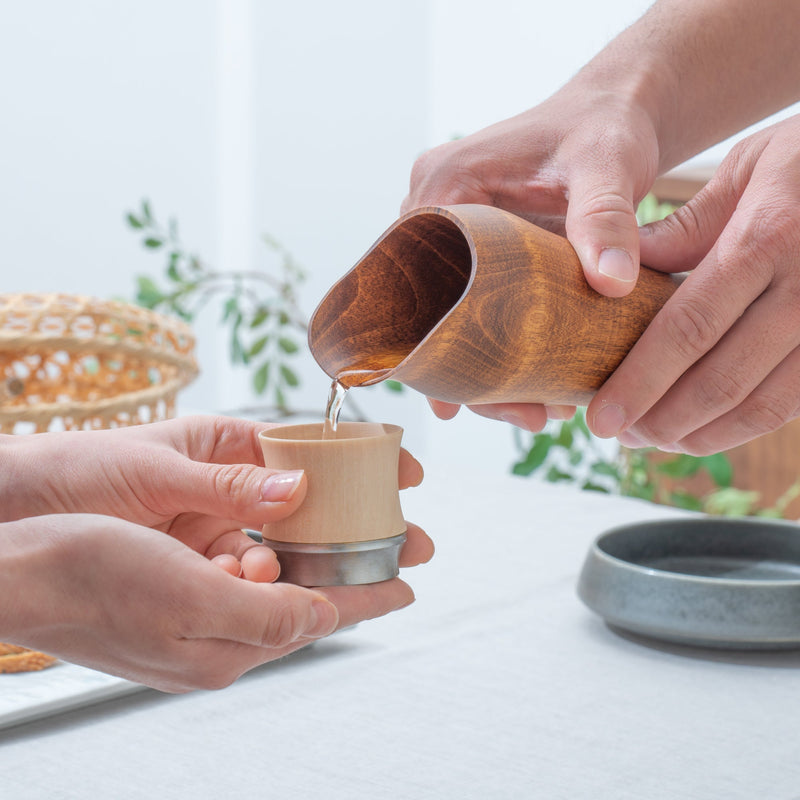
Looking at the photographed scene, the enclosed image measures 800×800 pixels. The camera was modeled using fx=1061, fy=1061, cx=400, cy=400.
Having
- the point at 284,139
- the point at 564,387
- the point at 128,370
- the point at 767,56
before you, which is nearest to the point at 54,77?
the point at 284,139

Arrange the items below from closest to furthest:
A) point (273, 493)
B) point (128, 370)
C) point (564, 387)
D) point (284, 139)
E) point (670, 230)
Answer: point (273, 493) → point (564, 387) → point (670, 230) → point (128, 370) → point (284, 139)

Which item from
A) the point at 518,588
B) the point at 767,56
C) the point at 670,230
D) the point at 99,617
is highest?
the point at 767,56

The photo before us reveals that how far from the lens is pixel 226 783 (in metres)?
0.76

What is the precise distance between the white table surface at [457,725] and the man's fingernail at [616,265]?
0.36m

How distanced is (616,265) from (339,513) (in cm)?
29

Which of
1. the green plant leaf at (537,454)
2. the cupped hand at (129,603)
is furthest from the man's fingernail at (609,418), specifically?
the green plant leaf at (537,454)

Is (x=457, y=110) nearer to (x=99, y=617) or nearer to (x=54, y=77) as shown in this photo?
(x=54, y=77)

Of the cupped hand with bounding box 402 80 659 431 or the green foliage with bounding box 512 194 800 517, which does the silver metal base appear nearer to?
the cupped hand with bounding box 402 80 659 431

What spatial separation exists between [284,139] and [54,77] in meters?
0.98

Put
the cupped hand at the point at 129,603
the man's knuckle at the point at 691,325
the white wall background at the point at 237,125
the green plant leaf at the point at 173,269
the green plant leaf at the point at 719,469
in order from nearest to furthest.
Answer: the cupped hand at the point at 129,603 < the man's knuckle at the point at 691,325 < the green plant leaf at the point at 719,469 < the green plant leaf at the point at 173,269 < the white wall background at the point at 237,125

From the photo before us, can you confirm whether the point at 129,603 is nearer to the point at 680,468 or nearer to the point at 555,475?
the point at 680,468

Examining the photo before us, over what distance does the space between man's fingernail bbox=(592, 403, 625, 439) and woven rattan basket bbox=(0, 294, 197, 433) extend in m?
0.53

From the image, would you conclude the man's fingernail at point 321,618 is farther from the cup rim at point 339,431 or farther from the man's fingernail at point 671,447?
the man's fingernail at point 671,447

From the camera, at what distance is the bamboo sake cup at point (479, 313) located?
0.72 metres
